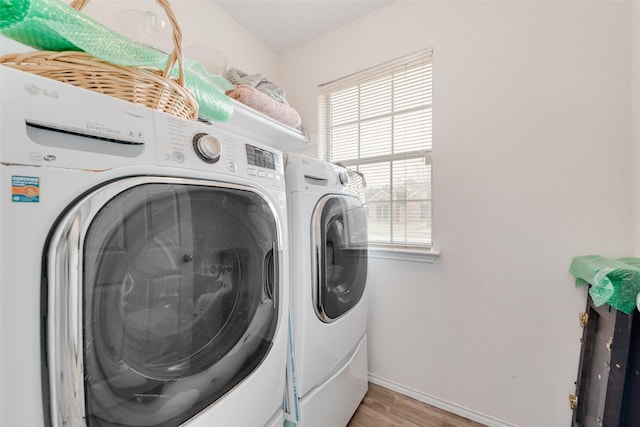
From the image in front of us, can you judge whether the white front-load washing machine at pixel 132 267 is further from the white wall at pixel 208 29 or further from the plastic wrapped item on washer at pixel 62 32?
the white wall at pixel 208 29

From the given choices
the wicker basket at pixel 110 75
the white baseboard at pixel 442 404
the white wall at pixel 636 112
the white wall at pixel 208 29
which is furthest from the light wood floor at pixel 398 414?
the white wall at pixel 208 29

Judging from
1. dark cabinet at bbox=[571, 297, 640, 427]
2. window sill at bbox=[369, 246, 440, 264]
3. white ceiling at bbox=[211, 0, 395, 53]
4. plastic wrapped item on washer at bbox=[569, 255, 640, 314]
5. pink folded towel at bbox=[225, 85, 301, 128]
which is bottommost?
dark cabinet at bbox=[571, 297, 640, 427]

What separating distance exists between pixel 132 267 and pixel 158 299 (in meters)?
0.09

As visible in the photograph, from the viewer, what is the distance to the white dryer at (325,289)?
89 centimetres

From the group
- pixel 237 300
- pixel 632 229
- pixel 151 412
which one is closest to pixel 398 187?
pixel 632 229

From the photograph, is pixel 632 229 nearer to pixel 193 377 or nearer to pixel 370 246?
pixel 370 246

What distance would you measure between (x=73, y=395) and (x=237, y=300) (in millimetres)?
343

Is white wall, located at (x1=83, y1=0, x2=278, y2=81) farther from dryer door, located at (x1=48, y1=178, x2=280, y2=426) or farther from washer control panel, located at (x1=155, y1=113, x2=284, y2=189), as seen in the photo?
dryer door, located at (x1=48, y1=178, x2=280, y2=426)

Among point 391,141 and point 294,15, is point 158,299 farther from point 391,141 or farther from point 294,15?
point 294,15

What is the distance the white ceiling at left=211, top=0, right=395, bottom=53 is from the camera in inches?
61.6

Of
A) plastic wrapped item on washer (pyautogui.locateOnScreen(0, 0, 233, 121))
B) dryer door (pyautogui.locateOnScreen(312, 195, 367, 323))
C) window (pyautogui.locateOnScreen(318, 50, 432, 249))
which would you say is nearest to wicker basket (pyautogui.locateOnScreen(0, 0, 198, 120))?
plastic wrapped item on washer (pyautogui.locateOnScreen(0, 0, 233, 121))

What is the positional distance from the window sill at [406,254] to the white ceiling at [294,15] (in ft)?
5.24

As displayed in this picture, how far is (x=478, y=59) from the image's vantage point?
1.30 meters

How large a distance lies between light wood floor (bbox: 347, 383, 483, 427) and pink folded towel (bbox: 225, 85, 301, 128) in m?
1.83
